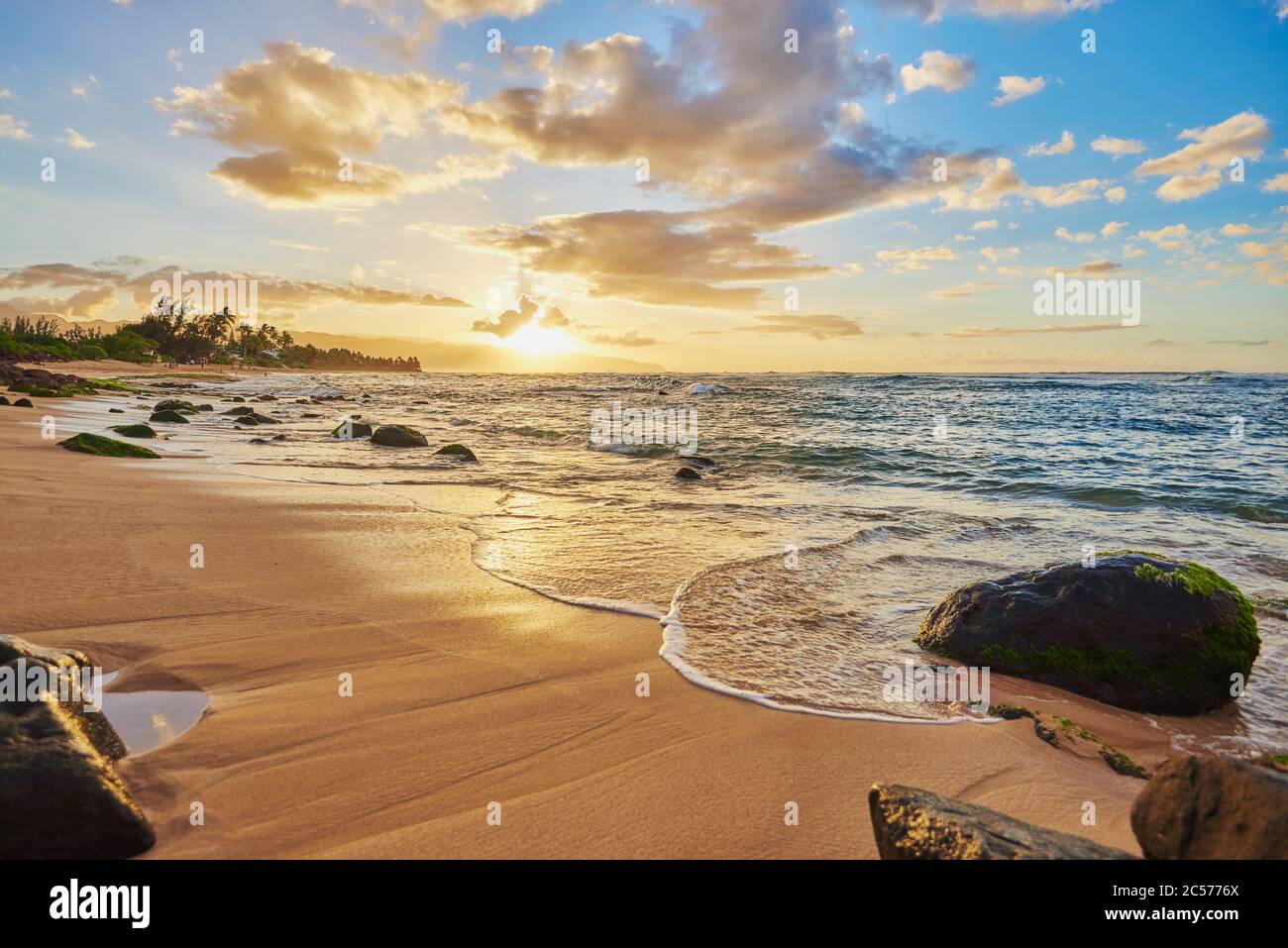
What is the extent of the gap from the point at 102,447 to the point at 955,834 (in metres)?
16.6

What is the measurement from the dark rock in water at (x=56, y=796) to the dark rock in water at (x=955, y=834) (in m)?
3.01

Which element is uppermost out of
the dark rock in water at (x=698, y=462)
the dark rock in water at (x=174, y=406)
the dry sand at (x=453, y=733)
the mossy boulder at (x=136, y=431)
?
the dark rock in water at (x=174, y=406)

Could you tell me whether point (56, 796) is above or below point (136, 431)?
below

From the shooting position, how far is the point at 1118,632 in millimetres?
5176

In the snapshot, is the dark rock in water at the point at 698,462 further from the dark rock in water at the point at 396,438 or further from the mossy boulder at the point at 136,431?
the mossy boulder at the point at 136,431

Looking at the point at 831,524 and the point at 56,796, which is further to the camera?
the point at 831,524

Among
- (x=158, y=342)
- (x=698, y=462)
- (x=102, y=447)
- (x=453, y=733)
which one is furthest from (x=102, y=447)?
(x=158, y=342)

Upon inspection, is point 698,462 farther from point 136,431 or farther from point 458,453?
point 136,431

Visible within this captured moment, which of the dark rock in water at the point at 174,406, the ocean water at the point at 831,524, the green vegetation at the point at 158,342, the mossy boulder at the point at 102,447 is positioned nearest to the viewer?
the ocean water at the point at 831,524

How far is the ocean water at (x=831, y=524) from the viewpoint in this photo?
538cm

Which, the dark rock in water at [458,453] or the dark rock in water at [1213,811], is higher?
the dark rock in water at [458,453]

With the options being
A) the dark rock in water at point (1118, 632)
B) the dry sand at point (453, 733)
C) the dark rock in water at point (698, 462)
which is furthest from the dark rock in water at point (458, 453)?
the dark rock in water at point (1118, 632)

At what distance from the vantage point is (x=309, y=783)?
124 inches
